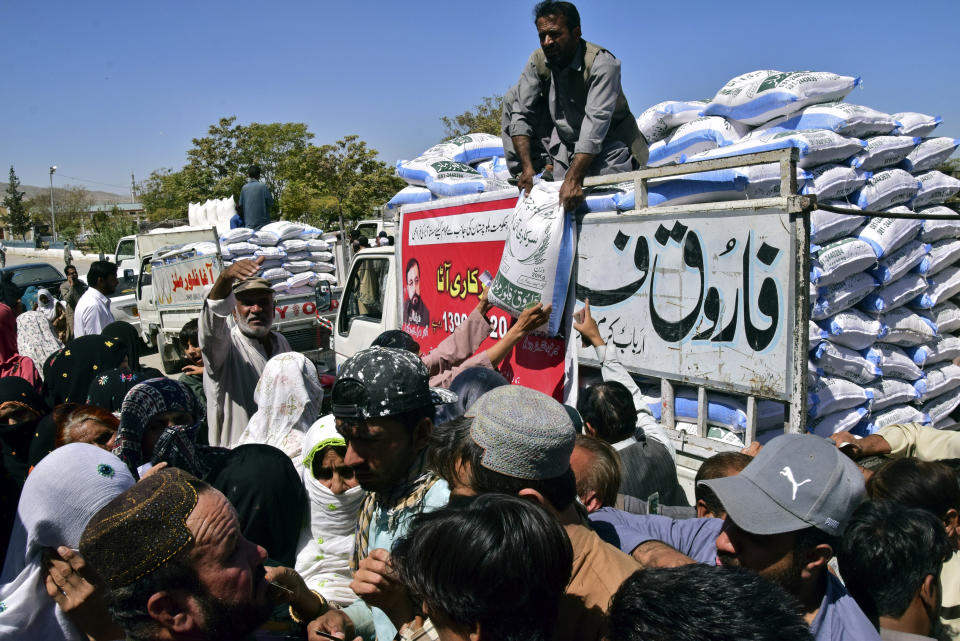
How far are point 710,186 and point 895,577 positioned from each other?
6.29 feet

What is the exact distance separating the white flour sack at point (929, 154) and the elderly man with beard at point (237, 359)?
13.0 feet

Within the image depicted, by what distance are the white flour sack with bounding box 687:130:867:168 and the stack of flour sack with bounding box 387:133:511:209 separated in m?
1.77

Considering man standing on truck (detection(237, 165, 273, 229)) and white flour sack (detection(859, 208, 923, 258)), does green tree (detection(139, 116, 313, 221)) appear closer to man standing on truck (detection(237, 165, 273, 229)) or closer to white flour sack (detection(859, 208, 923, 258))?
man standing on truck (detection(237, 165, 273, 229))

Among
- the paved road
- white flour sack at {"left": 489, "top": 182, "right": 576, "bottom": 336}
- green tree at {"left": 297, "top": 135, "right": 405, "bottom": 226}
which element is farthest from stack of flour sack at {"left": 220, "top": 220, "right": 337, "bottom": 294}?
green tree at {"left": 297, "top": 135, "right": 405, "bottom": 226}

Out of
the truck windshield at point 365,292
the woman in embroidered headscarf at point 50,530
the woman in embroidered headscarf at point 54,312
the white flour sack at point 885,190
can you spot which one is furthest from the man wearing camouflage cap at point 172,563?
the woman in embroidered headscarf at point 54,312

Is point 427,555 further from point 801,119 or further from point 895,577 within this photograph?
point 801,119

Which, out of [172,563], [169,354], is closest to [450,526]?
[172,563]

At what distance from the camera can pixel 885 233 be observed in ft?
11.8

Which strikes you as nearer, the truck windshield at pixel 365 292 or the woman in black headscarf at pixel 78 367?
the woman in black headscarf at pixel 78 367

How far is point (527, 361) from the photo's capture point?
4.05 metres

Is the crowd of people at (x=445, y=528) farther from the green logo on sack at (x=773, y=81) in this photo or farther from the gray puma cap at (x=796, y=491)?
the green logo on sack at (x=773, y=81)

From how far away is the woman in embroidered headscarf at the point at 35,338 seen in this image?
5238mm

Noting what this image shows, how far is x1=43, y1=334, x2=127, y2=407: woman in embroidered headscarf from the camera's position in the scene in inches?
159

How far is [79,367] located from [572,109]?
3456mm
